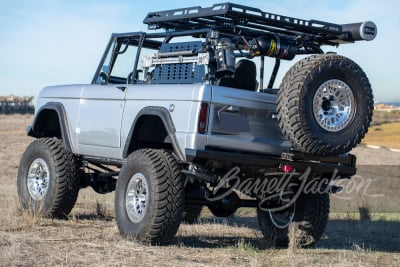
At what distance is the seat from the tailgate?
0.58 m

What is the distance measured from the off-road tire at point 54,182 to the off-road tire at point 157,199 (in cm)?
184

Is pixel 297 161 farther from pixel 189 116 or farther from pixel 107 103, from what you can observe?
pixel 107 103

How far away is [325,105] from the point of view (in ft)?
23.1

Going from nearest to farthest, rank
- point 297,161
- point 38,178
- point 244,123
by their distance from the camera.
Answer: point 244,123
point 297,161
point 38,178

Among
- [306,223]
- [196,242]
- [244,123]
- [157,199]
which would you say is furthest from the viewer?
[306,223]

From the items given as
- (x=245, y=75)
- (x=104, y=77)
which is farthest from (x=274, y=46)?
(x=104, y=77)

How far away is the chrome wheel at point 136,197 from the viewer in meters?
7.36

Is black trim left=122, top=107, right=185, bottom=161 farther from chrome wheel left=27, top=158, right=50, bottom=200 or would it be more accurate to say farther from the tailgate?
chrome wheel left=27, top=158, right=50, bottom=200

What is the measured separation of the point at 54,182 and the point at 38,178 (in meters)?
0.56

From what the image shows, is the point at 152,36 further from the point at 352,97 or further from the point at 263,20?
the point at 352,97

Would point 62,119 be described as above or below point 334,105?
below

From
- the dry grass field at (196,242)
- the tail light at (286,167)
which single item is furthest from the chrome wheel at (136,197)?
the tail light at (286,167)

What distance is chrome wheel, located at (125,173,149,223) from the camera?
7359 millimetres

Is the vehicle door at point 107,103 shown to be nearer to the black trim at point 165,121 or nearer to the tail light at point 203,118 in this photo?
the black trim at point 165,121
